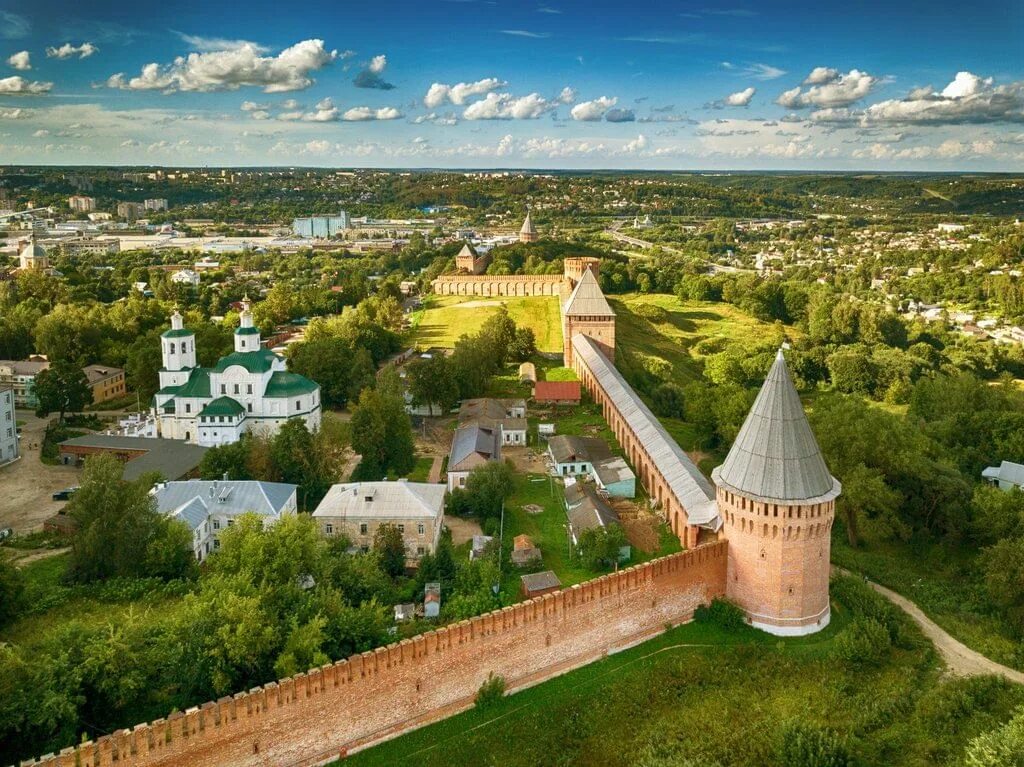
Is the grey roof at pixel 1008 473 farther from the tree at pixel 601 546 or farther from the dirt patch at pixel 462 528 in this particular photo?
the dirt patch at pixel 462 528

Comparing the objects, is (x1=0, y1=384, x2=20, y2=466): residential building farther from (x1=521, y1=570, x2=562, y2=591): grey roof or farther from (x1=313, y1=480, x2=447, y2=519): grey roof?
(x1=521, y1=570, x2=562, y2=591): grey roof

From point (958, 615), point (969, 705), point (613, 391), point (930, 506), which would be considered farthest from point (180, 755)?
point (613, 391)

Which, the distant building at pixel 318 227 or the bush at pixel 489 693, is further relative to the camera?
the distant building at pixel 318 227

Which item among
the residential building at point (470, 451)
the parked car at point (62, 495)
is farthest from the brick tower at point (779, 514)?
the parked car at point (62, 495)

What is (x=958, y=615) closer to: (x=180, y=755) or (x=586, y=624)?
(x=586, y=624)

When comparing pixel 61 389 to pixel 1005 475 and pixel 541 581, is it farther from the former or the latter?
pixel 1005 475
